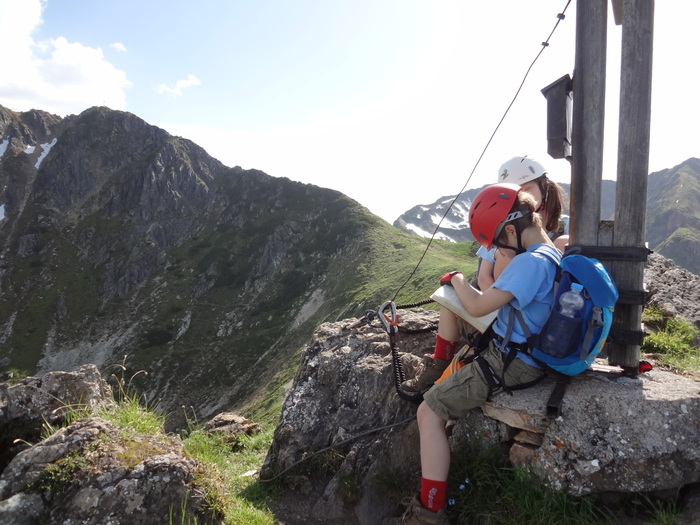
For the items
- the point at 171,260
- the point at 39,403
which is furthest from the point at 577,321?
the point at 171,260

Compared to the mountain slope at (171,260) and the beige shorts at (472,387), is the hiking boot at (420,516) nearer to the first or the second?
the beige shorts at (472,387)

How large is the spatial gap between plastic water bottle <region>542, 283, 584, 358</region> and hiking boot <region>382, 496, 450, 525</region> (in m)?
1.80

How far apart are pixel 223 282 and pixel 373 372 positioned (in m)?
83.9

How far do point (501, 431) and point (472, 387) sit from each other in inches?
25.2

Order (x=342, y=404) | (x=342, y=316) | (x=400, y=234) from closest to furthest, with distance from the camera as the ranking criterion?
(x=342, y=404), (x=342, y=316), (x=400, y=234)

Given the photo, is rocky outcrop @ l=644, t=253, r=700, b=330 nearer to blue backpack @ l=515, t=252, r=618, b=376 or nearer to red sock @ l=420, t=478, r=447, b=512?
blue backpack @ l=515, t=252, r=618, b=376

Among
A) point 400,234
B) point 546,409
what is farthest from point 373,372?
point 400,234

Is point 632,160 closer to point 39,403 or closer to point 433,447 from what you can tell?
point 433,447

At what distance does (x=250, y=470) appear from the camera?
21.3 feet

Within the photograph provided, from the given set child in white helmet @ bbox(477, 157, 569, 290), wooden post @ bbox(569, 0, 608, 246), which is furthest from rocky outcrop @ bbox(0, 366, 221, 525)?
wooden post @ bbox(569, 0, 608, 246)

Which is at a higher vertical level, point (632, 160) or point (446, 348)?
point (632, 160)

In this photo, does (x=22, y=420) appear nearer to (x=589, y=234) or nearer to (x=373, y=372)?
(x=373, y=372)

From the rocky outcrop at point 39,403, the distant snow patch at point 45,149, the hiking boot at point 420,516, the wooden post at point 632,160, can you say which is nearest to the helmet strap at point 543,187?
the wooden post at point 632,160

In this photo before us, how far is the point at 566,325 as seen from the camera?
358 centimetres
